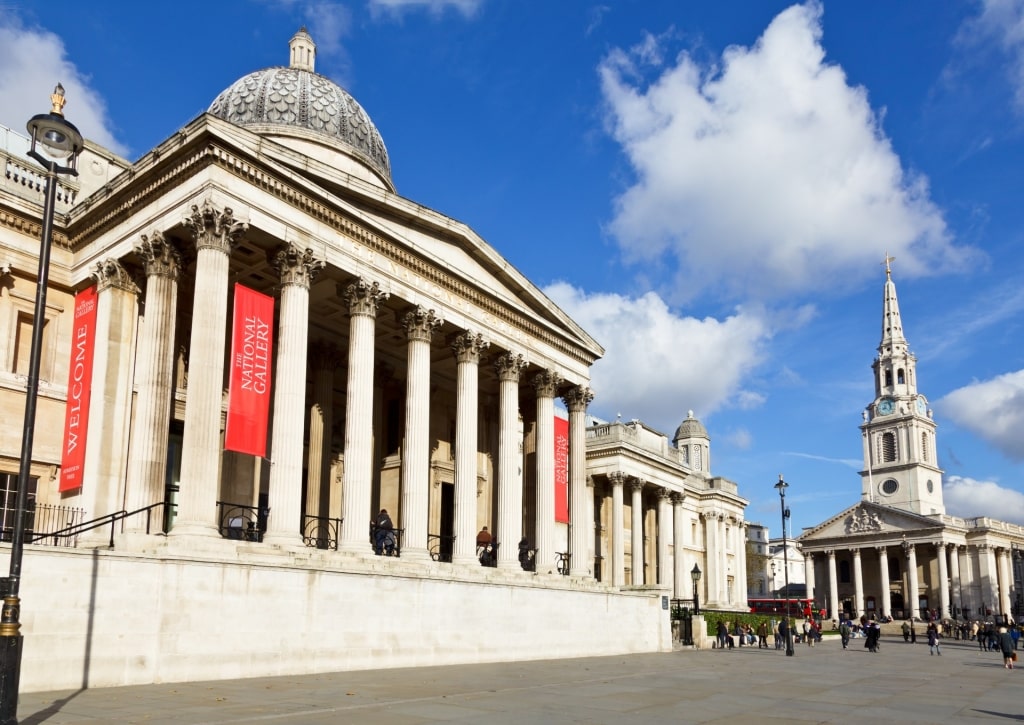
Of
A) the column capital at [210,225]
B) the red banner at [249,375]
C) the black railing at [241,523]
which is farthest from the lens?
the black railing at [241,523]

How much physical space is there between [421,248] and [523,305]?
6892mm

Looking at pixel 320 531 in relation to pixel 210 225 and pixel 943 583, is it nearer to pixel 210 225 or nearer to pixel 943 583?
pixel 210 225

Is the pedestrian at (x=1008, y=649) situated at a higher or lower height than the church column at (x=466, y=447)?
lower

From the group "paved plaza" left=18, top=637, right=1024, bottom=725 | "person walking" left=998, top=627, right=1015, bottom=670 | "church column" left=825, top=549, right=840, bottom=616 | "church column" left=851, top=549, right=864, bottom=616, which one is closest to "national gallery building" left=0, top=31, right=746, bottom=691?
"paved plaza" left=18, top=637, right=1024, bottom=725

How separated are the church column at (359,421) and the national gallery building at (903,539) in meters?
92.9

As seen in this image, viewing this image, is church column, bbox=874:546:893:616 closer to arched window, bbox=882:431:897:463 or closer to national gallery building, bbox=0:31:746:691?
arched window, bbox=882:431:897:463

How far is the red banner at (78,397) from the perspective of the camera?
2294 centimetres

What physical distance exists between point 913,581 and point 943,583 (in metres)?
3.41

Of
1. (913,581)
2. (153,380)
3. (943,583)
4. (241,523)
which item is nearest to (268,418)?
(241,523)

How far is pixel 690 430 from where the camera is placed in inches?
3388

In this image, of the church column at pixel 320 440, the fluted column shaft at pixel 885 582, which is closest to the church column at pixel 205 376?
the church column at pixel 320 440

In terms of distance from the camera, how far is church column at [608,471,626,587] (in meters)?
54.3

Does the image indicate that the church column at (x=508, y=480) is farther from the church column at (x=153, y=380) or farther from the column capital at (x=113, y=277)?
the column capital at (x=113, y=277)

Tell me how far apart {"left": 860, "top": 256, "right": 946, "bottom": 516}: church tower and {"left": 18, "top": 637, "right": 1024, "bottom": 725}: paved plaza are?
3867 inches
